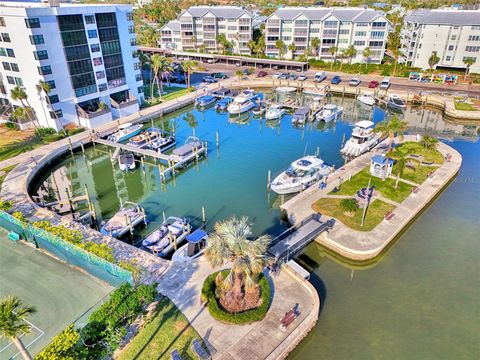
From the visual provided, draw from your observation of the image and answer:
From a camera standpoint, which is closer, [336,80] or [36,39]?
[36,39]

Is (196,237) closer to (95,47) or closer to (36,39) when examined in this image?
(36,39)

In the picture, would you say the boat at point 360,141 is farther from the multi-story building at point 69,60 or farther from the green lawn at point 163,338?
the multi-story building at point 69,60

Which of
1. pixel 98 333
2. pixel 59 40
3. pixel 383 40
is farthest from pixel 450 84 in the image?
pixel 98 333

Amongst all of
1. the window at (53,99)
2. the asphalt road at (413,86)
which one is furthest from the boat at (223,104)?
the window at (53,99)

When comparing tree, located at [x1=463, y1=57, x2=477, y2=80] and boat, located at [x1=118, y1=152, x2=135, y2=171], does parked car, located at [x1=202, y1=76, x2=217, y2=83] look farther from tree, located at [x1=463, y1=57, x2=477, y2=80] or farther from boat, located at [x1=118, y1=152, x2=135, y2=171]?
tree, located at [x1=463, y1=57, x2=477, y2=80]

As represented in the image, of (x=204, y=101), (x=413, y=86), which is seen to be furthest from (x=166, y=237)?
(x=413, y=86)

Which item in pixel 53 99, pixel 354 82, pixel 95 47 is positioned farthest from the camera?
pixel 354 82

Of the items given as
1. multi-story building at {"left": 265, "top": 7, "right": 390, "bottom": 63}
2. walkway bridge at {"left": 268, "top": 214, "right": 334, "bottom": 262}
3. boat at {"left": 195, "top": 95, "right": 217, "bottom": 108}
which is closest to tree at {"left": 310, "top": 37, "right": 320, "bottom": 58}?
multi-story building at {"left": 265, "top": 7, "right": 390, "bottom": 63}

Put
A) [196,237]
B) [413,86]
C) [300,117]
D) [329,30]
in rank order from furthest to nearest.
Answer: [329,30] → [413,86] → [300,117] → [196,237]
